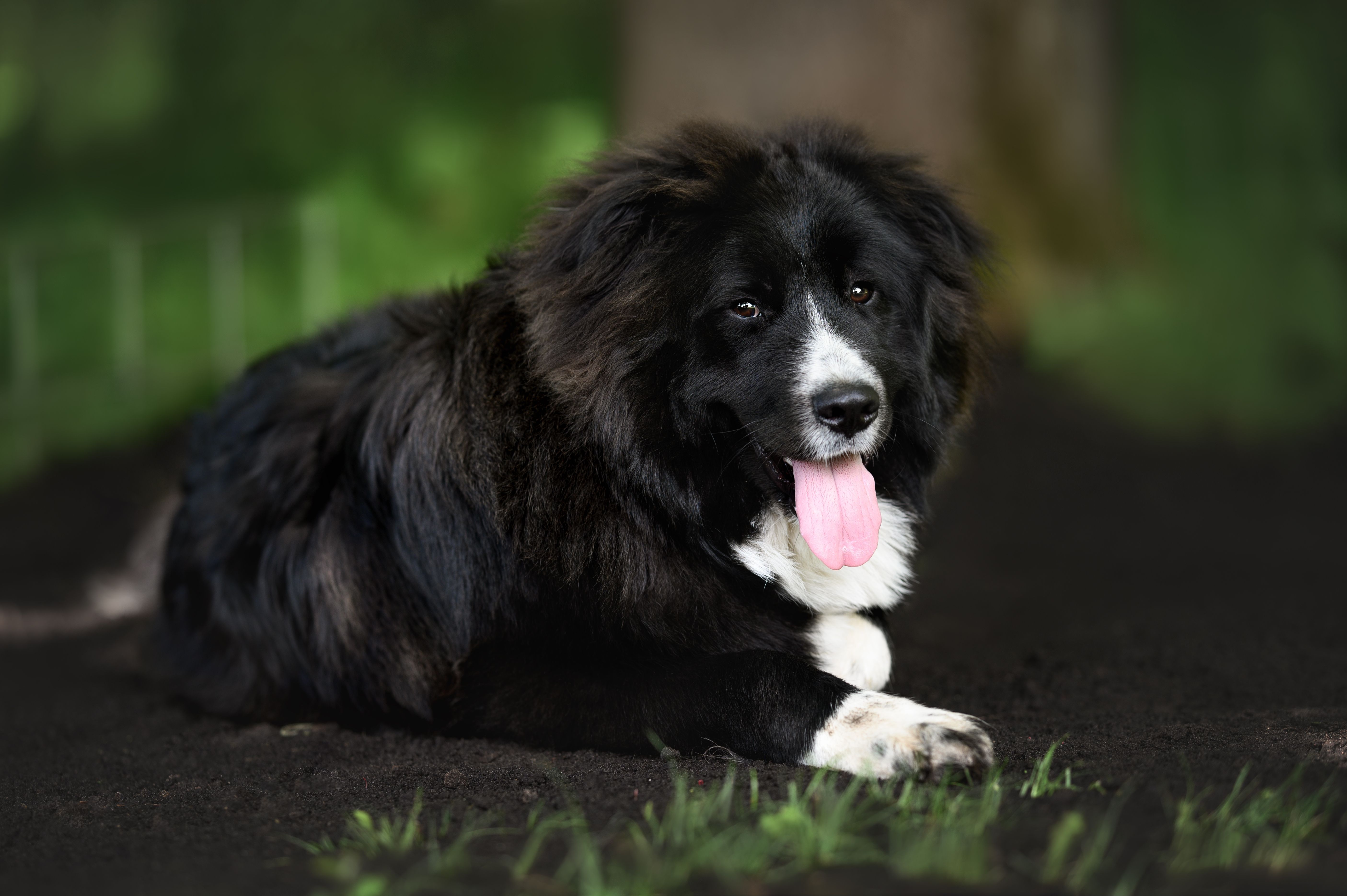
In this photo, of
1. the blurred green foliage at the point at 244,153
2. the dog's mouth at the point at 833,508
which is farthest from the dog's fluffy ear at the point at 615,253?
the blurred green foliage at the point at 244,153

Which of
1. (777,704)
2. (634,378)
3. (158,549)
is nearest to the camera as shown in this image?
(777,704)

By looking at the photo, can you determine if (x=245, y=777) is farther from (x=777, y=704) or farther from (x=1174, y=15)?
(x=1174, y=15)

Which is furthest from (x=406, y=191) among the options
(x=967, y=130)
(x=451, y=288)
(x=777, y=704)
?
(x=777, y=704)

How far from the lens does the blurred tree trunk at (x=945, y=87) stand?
7.05 metres

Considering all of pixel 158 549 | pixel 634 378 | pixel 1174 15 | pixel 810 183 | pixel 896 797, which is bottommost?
pixel 158 549

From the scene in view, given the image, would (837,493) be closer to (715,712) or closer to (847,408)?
(847,408)

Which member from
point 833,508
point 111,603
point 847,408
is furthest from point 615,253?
point 111,603

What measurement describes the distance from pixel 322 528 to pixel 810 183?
70.9 inches

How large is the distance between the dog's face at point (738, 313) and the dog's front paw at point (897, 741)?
2.14ft

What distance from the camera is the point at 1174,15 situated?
11.7 meters

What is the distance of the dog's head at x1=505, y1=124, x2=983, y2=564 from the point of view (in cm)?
327

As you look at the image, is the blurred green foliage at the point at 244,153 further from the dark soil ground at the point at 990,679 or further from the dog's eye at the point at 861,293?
the dog's eye at the point at 861,293

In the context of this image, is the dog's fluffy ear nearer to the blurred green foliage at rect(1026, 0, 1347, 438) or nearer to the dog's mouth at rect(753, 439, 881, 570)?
the dog's mouth at rect(753, 439, 881, 570)

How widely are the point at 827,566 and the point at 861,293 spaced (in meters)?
0.76
